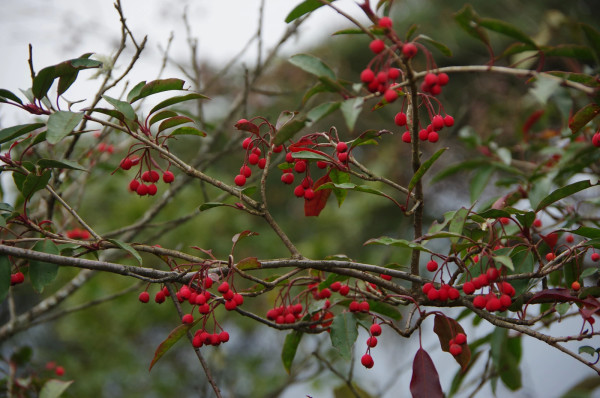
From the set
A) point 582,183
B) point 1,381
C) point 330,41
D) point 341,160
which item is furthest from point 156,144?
point 330,41

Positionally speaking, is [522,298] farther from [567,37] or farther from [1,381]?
[567,37]

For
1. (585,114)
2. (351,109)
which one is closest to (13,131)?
(351,109)

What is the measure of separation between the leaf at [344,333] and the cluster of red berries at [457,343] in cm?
19

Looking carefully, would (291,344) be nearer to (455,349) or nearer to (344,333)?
(344,333)

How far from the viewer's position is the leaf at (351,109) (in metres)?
0.75

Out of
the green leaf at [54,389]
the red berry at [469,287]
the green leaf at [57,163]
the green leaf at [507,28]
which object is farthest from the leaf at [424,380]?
the green leaf at [54,389]

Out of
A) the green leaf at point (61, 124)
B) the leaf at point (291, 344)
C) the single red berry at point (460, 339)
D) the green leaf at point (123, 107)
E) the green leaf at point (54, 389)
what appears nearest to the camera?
the green leaf at point (61, 124)

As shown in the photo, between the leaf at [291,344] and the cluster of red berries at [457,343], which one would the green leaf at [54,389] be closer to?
the leaf at [291,344]

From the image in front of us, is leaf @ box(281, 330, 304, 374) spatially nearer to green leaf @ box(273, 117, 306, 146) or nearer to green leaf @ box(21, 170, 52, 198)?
green leaf @ box(273, 117, 306, 146)

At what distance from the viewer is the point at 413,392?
3.49ft

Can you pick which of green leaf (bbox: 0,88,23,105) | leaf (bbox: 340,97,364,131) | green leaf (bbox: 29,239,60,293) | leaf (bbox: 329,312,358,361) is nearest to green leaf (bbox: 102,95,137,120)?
green leaf (bbox: 0,88,23,105)

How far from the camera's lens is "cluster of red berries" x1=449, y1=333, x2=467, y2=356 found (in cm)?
105

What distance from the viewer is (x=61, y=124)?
2.96ft

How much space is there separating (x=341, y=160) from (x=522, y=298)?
16.9 inches
